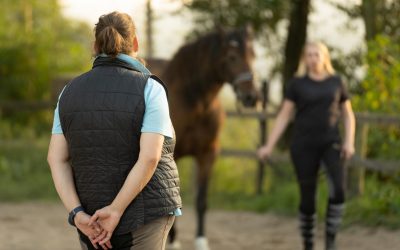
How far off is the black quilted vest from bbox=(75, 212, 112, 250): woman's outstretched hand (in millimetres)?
45

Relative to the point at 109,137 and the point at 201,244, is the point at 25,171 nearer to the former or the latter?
the point at 201,244

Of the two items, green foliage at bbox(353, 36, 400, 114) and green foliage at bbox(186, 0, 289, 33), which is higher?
green foliage at bbox(186, 0, 289, 33)

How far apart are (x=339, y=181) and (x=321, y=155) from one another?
24cm

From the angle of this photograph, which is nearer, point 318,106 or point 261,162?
point 318,106

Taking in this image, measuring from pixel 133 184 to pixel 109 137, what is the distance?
0.20 meters

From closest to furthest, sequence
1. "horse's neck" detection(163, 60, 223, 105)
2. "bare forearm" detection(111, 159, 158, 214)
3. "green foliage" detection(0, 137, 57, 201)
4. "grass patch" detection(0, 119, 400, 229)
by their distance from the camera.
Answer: "bare forearm" detection(111, 159, 158, 214) → "horse's neck" detection(163, 60, 223, 105) → "grass patch" detection(0, 119, 400, 229) → "green foliage" detection(0, 137, 57, 201)

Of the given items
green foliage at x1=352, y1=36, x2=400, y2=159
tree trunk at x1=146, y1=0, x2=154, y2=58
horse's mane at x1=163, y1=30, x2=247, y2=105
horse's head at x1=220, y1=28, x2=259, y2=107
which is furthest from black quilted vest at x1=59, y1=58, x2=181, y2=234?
tree trunk at x1=146, y1=0, x2=154, y2=58

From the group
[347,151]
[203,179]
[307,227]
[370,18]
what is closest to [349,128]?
[347,151]

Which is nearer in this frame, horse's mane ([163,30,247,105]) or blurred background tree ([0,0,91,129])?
horse's mane ([163,30,247,105])

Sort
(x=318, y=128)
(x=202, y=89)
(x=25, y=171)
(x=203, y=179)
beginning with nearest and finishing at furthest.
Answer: (x=318, y=128) → (x=202, y=89) → (x=203, y=179) → (x=25, y=171)

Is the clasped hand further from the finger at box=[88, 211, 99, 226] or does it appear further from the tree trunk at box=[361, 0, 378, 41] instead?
the tree trunk at box=[361, 0, 378, 41]

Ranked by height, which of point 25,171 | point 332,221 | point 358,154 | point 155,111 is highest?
point 155,111

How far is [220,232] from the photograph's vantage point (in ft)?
27.9

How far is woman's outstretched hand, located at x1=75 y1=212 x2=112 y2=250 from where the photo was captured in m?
3.04
